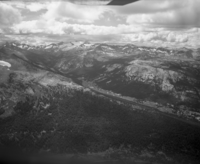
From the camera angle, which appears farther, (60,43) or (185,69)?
(60,43)

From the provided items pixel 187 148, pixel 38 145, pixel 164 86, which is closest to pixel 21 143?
pixel 38 145

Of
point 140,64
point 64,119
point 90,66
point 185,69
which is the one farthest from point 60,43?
point 64,119

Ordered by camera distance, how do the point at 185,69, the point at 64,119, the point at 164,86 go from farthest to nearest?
the point at 185,69 → the point at 164,86 → the point at 64,119

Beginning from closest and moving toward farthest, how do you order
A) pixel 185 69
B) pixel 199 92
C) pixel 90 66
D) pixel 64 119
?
pixel 64 119
pixel 199 92
pixel 185 69
pixel 90 66

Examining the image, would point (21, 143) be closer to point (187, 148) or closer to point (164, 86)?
point (187, 148)

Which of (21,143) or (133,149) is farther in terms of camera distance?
(133,149)

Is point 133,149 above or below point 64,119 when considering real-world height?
below

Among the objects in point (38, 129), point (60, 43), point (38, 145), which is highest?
point (60, 43)

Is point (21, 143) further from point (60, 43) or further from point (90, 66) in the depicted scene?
point (60, 43)

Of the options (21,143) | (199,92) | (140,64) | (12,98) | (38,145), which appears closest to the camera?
(21,143)
